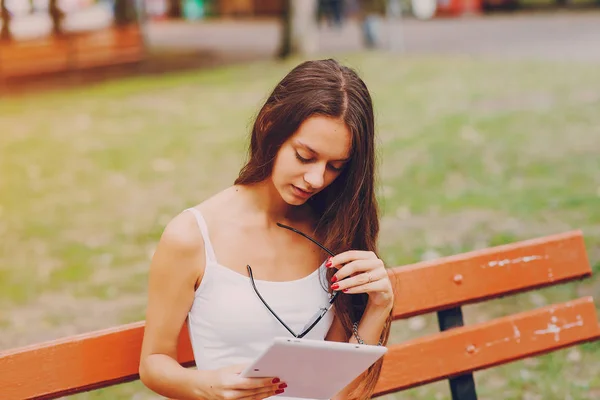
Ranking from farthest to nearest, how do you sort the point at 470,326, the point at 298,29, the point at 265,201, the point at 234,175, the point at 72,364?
the point at 298,29 < the point at 234,175 < the point at 470,326 < the point at 265,201 < the point at 72,364

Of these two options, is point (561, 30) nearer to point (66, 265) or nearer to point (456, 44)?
point (456, 44)

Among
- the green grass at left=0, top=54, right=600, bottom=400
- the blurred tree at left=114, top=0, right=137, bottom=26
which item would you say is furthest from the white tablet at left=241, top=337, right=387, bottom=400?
the blurred tree at left=114, top=0, right=137, bottom=26

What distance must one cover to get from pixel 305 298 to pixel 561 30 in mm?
20260

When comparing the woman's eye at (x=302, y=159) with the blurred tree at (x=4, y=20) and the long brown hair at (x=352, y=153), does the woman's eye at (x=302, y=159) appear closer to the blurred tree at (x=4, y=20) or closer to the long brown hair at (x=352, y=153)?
the long brown hair at (x=352, y=153)

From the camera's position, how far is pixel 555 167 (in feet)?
27.3

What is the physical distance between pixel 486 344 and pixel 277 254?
0.92 meters

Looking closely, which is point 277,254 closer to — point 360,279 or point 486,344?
point 360,279

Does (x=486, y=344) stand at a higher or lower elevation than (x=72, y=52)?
higher

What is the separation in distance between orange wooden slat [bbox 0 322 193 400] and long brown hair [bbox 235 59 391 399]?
0.55m

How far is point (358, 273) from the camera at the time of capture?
7.58 feet

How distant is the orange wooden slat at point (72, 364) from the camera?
2.31 m

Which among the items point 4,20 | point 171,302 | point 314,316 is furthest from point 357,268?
point 4,20

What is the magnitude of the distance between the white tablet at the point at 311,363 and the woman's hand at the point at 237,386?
2cm

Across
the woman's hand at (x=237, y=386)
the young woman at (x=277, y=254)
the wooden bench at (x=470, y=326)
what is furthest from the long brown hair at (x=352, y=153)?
the woman's hand at (x=237, y=386)
